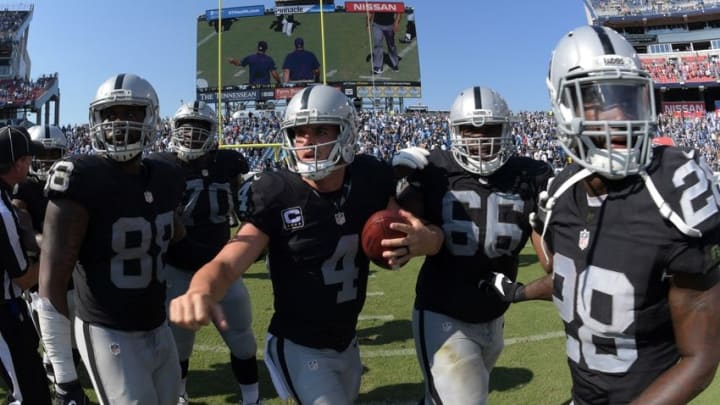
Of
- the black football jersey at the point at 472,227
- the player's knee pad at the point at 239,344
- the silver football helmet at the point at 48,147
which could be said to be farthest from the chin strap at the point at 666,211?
the silver football helmet at the point at 48,147

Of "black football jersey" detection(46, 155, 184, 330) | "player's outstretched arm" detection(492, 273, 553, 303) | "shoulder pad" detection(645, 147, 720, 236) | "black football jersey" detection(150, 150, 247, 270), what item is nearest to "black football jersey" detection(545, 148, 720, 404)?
"shoulder pad" detection(645, 147, 720, 236)

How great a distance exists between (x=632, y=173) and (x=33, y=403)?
9.16 feet

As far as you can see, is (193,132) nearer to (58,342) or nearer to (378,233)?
(58,342)

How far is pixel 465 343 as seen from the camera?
2545 millimetres

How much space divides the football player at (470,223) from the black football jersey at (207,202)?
1.94 metres

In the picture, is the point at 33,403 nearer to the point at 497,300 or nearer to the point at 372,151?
the point at 497,300

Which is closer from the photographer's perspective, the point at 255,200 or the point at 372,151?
the point at 255,200

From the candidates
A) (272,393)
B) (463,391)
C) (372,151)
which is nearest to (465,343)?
(463,391)

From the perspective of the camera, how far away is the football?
7.18 feet

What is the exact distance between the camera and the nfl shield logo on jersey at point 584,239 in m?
1.70

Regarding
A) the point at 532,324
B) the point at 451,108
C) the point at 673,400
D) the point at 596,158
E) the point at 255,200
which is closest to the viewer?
the point at 673,400

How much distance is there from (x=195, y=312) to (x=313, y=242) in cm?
79

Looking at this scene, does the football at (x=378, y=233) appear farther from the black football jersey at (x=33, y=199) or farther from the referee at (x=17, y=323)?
the black football jersey at (x=33, y=199)

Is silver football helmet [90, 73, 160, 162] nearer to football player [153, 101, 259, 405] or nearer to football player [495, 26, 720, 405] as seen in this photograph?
football player [153, 101, 259, 405]
